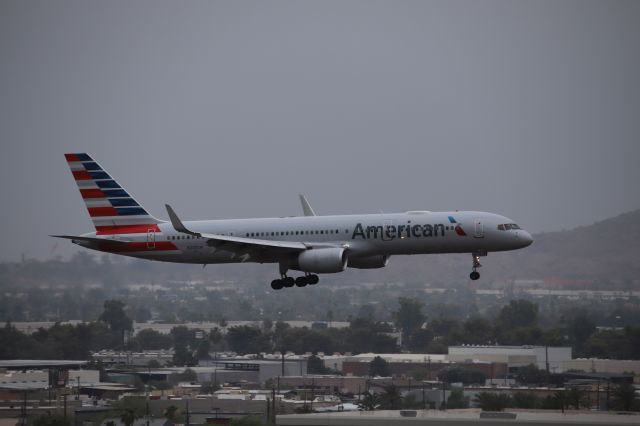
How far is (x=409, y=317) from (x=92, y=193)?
65.0m

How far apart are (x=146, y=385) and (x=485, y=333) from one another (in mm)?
36297

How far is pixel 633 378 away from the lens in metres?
87.3

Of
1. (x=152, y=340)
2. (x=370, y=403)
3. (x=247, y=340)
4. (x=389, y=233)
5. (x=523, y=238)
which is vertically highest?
(x=389, y=233)

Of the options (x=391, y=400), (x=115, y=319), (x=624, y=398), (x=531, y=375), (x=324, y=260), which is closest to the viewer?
(x=324, y=260)

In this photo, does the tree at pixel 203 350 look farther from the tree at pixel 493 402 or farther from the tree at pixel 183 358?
the tree at pixel 493 402

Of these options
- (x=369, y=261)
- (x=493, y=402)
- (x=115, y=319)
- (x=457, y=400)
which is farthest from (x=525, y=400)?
(x=115, y=319)

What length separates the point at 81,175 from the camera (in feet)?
231

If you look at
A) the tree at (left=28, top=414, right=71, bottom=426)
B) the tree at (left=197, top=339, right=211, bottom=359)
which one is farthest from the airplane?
the tree at (left=197, top=339, right=211, bottom=359)

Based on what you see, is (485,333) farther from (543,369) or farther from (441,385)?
(441,385)

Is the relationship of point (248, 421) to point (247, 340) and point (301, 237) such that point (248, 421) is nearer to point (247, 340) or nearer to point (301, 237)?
point (301, 237)

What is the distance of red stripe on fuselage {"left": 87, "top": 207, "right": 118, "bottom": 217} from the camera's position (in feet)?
224

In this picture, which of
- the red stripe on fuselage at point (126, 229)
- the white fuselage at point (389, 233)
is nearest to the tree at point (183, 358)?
the red stripe on fuselage at point (126, 229)

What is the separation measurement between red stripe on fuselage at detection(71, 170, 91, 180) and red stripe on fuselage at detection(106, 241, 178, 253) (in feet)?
15.0

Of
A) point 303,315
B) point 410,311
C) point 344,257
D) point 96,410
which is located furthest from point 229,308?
point 344,257
